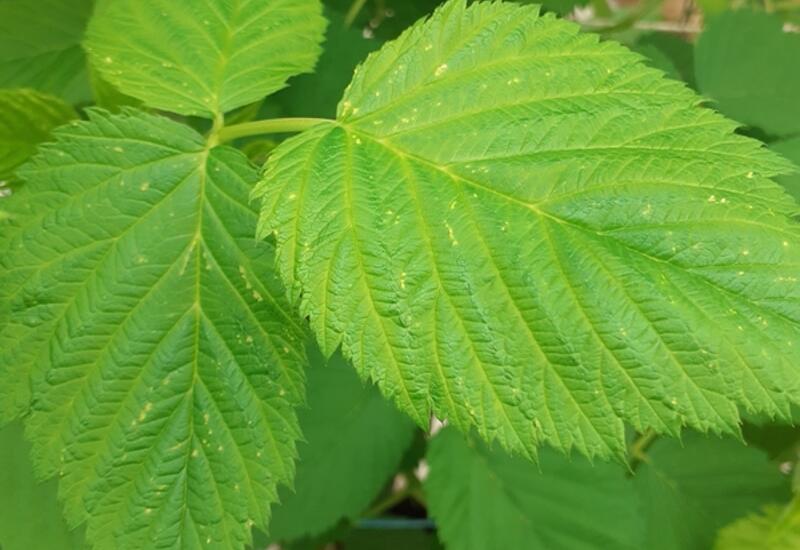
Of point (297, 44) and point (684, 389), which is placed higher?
point (297, 44)

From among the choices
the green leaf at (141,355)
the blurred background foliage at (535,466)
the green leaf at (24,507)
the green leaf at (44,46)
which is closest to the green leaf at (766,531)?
the blurred background foliage at (535,466)

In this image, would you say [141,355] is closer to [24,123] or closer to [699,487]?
[24,123]

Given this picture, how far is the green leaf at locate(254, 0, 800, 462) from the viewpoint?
0.37 m

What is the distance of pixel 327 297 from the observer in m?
0.39

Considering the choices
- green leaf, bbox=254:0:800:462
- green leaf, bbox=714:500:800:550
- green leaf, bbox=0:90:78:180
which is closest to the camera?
green leaf, bbox=254:0:800:462

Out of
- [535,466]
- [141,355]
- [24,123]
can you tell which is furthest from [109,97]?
[535,466]

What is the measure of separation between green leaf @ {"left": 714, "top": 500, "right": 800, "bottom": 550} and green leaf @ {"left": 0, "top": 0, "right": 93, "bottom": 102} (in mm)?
664

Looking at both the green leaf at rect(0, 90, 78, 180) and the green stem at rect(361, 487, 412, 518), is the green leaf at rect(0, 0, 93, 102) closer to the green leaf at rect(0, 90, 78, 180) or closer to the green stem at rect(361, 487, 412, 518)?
the green leaf at rect(0, 90, 78, 180)

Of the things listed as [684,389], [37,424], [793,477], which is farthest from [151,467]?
[793,477]

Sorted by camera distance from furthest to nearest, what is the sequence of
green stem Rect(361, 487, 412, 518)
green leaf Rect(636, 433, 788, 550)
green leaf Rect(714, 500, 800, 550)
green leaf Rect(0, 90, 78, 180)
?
green stem Rect(361, 487, 412, 518) < green leaf Rect(636, 433, 788, 550) < green leaf Rect(714, 500, 800, 550) < green leaf Rect(0, 90, 78, 180)

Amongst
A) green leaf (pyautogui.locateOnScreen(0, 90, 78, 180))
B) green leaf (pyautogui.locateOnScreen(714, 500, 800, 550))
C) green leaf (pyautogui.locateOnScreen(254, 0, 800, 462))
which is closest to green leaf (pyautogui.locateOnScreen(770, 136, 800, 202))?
green leaf (pyautogui.locateOnScreen(254, 0, 800, 462))

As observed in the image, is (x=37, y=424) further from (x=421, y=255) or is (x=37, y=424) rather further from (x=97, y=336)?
(x=421, y=255)

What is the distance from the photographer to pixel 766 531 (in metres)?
0.62

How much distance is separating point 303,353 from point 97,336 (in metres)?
0.12
